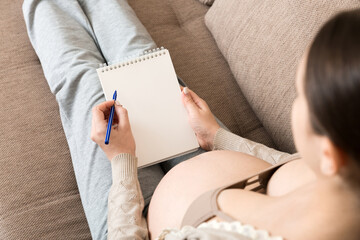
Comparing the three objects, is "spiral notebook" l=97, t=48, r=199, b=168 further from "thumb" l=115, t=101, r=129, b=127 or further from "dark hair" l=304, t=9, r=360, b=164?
"dark hair" l=304, t=9, r=360, b=164

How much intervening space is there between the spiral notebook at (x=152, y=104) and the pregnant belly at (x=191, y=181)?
0.50ft

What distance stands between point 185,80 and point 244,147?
13.0 inches

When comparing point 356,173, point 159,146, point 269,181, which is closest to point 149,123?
point 159,146

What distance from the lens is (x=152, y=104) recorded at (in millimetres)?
1001

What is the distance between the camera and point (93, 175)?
2.99 feet

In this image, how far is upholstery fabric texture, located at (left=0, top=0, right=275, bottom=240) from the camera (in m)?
0.92

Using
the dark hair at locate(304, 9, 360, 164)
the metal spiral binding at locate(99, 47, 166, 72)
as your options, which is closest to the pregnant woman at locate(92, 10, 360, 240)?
the dark hair at locate(304, 9, 360, 164)

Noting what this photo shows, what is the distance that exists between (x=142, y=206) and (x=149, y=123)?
0.24 metres

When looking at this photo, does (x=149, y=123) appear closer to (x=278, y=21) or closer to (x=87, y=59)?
(x=87, y=59)

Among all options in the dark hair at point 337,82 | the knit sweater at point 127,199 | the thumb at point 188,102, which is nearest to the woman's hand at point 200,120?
the thumb at point 188,102

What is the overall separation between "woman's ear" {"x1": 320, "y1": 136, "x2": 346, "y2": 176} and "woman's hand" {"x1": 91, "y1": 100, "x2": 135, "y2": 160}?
0.54 metres

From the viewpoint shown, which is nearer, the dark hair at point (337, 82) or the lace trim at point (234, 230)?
the dark hair at point (337, 82)

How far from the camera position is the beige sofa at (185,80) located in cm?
93

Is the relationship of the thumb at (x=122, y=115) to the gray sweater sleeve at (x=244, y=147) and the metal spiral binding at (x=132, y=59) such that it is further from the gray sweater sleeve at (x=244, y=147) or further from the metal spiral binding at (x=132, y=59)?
the gray sweater sleeve at (x=244, y=147)
